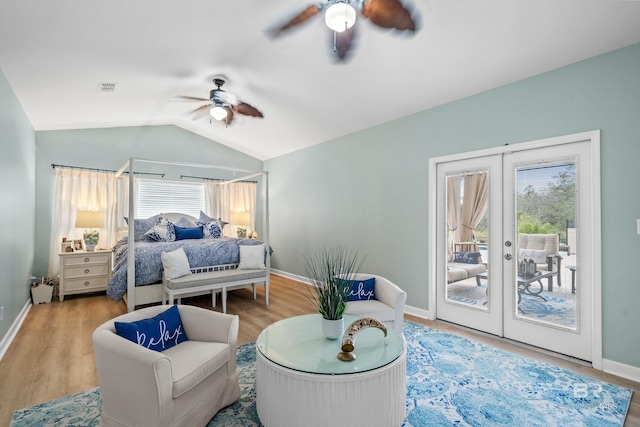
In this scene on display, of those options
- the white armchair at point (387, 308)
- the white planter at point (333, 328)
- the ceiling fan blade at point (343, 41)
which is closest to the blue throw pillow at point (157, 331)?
the white planter at point (333, 328)

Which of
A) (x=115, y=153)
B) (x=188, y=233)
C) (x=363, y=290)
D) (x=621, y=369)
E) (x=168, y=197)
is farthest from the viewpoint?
(x=168, y=197)

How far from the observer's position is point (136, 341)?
1878mm

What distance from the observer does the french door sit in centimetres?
276

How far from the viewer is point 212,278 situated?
403 cm

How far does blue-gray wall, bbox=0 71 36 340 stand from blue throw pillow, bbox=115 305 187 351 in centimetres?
203

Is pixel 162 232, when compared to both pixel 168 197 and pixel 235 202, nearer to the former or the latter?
pixel 168 197

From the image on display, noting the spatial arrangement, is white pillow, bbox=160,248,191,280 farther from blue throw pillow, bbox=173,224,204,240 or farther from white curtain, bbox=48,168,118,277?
white curtain, bbox=48,168,118,277

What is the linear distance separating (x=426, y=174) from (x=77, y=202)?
212 inches

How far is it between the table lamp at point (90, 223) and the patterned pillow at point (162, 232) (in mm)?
774

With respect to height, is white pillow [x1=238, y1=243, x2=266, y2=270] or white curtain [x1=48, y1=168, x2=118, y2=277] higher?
white curtain [x1=48, y1=168, x2=118, y2=277]

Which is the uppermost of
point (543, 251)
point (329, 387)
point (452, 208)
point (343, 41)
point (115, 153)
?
point (343, 41)

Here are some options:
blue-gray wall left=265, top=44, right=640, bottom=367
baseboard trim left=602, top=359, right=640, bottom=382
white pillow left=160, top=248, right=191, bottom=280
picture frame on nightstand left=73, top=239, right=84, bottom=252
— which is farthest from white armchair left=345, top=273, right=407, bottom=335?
picture frame on nightstand left=73, top=239, right=84, bottom=252

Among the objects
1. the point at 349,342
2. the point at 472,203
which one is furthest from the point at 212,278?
the point at 472,203

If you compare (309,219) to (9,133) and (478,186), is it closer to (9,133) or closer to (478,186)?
(478,186)
